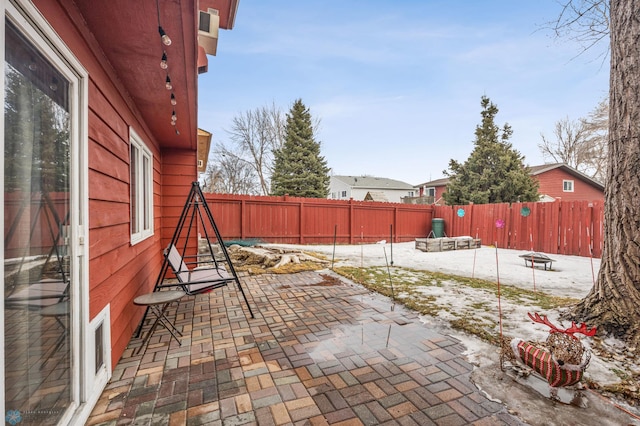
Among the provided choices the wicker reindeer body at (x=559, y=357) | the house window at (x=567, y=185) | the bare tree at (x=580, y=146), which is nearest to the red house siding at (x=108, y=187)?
the wicker reindeer body at (x=559, y=357)

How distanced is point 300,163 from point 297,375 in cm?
1491

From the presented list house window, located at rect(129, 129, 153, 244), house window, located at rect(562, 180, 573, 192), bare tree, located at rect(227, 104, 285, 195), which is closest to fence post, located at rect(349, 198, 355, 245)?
house window, located at rect(129, 129, 153, 244)

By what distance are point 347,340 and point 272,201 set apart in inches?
286

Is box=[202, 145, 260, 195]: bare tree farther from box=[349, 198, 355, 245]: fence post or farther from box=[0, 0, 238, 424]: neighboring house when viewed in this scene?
Result: box=[0, 0, 238, 424]: neighboring house

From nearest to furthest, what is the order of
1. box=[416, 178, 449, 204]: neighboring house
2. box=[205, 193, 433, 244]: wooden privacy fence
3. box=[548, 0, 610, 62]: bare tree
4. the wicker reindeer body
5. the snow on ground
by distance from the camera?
the wicker reindeer body, the snow on ground, box=[548, 0, 610, 62]: bare tree, box=[205, 193, 433, 244]: wooden privacy fence, box=[416, 178, 449, 204]: neighboring house

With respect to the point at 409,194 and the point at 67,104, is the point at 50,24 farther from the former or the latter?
the point at 409,194

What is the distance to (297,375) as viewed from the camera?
1.97 m

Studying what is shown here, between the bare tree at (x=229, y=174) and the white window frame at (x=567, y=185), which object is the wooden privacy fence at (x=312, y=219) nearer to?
the white window frame at (x=567, y=185)

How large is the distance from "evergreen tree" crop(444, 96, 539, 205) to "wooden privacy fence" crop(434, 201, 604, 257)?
11.0 feet

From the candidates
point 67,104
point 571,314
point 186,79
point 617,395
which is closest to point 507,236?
point 571,314

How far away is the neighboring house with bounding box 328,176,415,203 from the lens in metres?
26.4

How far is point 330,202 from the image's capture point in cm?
1027

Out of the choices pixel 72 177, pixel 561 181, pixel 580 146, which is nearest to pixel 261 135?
pixel 561 181

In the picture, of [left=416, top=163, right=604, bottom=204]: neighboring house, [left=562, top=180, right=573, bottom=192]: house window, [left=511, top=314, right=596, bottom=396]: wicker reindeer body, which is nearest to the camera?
[left=511, top=314, right=596, bottom=396]: wicker reindeer body
